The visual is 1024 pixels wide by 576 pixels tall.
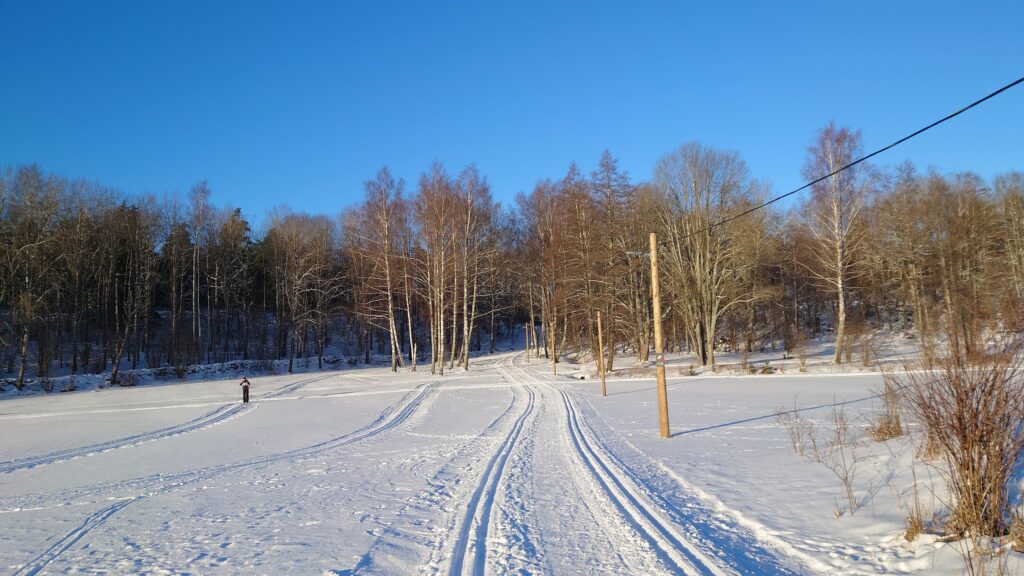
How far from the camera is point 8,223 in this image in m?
33.2

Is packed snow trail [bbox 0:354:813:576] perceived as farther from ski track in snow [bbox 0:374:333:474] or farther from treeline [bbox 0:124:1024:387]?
treeline [bbox 0:124:1024:387]

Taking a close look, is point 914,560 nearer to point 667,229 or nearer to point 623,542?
point 623,542

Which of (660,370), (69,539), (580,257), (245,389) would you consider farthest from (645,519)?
(580,257)

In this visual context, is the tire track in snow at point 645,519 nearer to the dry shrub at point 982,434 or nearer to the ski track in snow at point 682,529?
the ski track in snow at point 682,529

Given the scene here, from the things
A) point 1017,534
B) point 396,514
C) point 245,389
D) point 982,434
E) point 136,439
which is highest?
point 982,434

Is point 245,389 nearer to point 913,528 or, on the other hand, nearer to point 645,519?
point 645,519

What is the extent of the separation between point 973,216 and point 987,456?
40301 millimetres

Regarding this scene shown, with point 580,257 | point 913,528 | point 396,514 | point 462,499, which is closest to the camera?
point 913,528

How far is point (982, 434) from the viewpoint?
15.1 feet

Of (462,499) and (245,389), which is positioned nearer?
(462,499)

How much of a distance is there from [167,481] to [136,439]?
6.91 meters

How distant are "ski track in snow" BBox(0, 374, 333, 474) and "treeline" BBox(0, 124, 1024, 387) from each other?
14.2 meters

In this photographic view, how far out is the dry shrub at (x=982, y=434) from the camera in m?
4.50

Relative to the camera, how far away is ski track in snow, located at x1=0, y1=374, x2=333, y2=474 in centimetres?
1118
